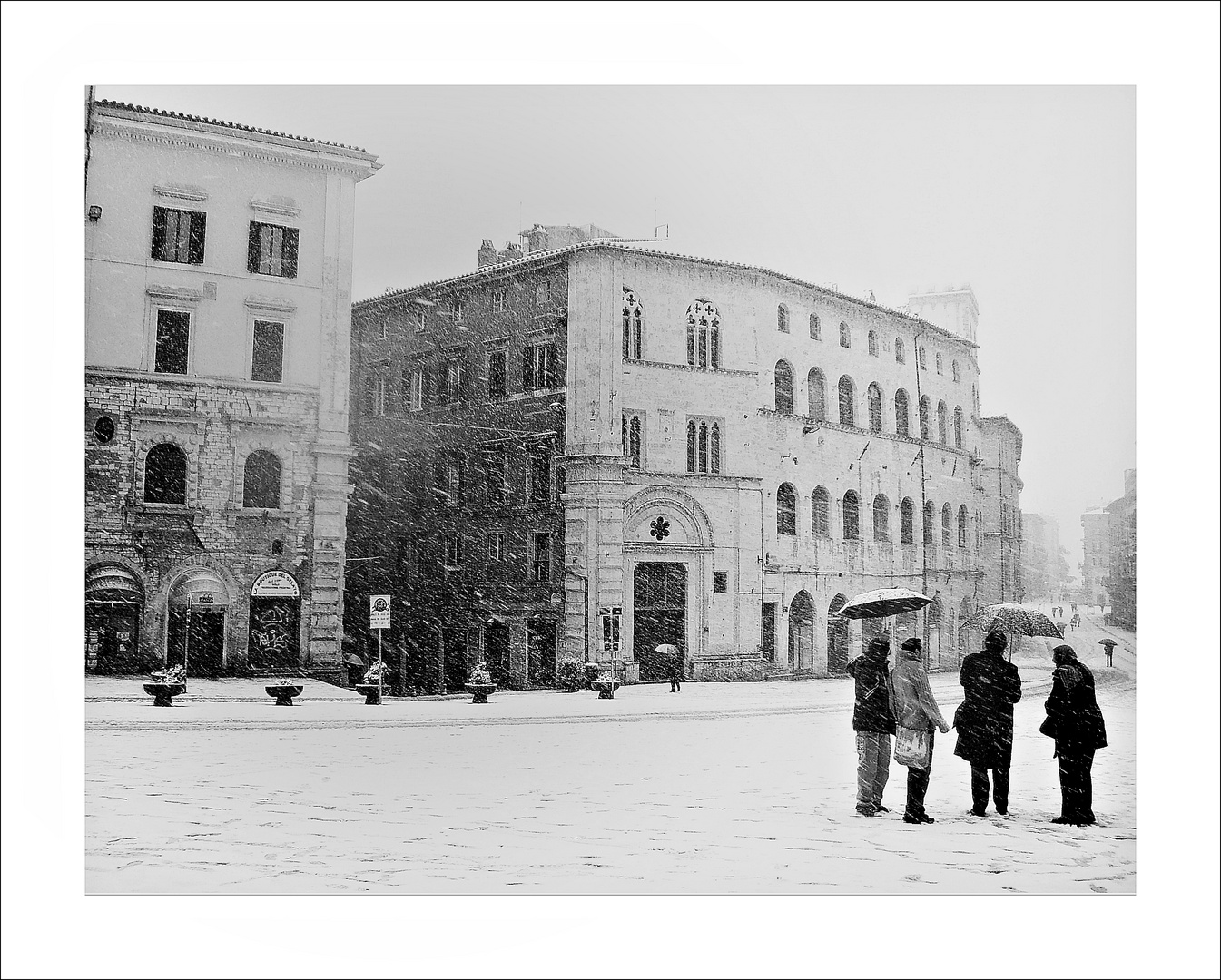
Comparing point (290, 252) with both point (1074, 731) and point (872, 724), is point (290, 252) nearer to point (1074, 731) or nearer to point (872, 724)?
point (872, 724)

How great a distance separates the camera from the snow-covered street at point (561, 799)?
6.95 meters

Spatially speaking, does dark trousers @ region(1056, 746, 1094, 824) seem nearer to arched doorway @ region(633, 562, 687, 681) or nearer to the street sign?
arched doorway @ region(633, 562, 687, 681)

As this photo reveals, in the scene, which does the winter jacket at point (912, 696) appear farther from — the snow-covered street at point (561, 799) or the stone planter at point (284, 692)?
the stone planter at point (284, 692)

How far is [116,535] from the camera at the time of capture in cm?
771

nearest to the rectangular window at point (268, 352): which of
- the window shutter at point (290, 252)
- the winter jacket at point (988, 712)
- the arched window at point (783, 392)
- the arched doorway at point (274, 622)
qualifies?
the window shutter at point (290, 252)

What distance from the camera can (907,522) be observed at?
8.21 metres

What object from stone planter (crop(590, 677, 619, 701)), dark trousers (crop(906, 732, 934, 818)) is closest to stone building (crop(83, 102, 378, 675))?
stone planter (crop(590, 677, 619, 701))

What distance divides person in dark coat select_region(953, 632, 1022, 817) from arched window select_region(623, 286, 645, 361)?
2.85 meters

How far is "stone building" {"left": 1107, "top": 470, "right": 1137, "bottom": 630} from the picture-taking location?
7.63m

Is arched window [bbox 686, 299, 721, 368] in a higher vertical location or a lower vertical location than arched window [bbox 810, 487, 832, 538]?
higher

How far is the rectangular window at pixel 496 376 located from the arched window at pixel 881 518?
265 cm

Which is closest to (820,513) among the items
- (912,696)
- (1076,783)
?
(912,696)

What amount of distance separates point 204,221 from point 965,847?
612cm

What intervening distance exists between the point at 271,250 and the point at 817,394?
377 cm
